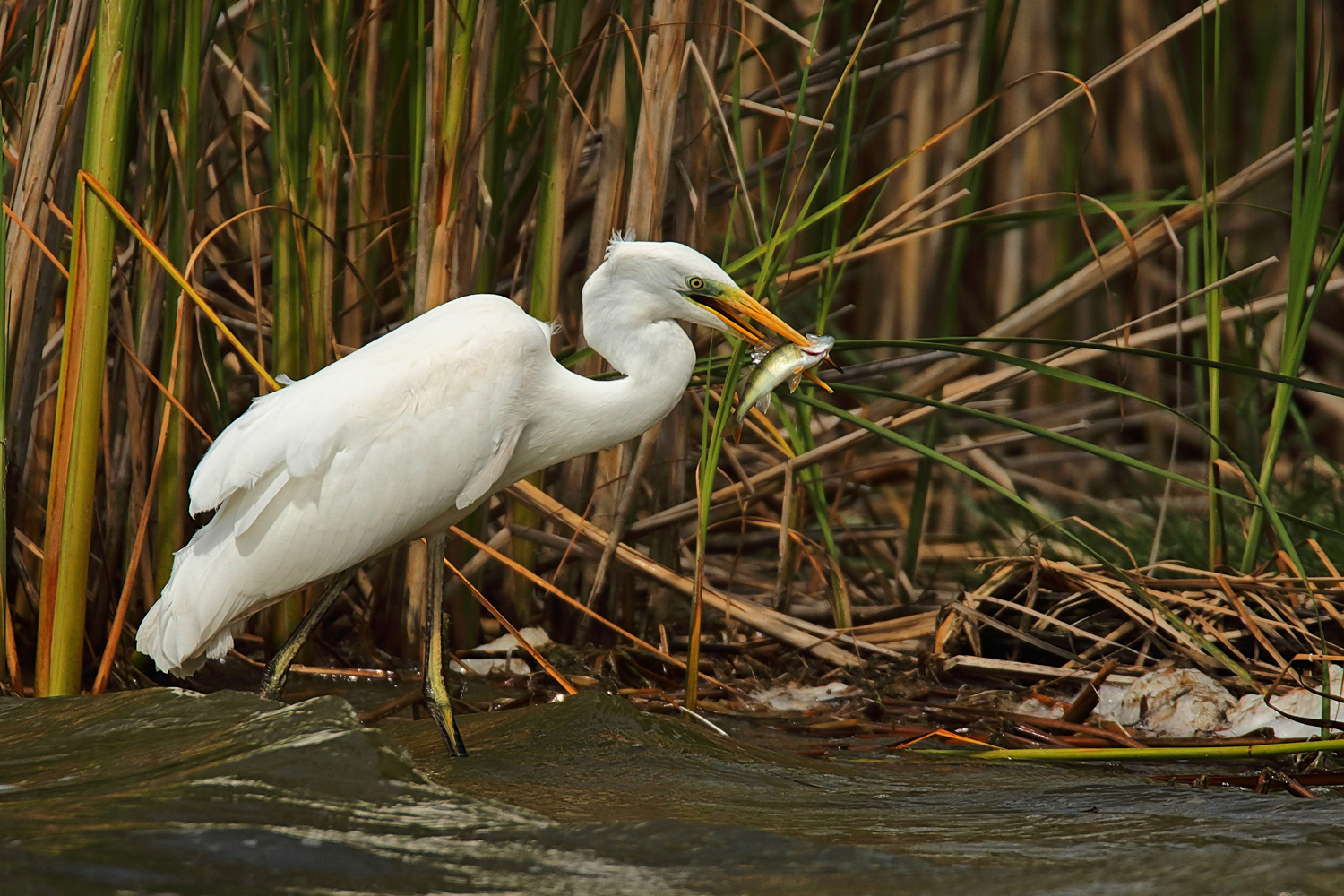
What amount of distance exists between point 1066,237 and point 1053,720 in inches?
153

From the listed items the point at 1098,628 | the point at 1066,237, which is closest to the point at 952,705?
the point at 1098,628

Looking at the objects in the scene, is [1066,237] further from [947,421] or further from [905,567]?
[905,567]

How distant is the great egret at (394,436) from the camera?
9.64 ft

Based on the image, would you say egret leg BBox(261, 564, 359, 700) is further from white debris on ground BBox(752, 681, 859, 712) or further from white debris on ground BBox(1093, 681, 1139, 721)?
white debris on ground BBox(1093, 681, 1139, 721)

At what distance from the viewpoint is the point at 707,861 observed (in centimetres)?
196

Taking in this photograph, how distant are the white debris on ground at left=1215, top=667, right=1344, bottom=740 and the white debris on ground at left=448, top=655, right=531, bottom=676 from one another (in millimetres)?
1928

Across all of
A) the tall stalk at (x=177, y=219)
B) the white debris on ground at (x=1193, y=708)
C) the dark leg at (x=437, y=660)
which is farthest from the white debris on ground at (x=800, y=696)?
the tall stalk at (x=177, y=219)

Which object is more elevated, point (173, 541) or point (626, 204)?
point (626, 204)

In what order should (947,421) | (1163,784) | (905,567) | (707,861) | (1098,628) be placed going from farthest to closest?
(947,421) < (905,567) < (1098,628) < (1163,784) < (707,861)

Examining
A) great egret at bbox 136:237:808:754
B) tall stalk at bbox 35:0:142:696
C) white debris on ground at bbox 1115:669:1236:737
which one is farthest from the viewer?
white debris on ground at bbox 1115:669:1236:737

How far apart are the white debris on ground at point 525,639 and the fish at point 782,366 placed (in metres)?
1.31

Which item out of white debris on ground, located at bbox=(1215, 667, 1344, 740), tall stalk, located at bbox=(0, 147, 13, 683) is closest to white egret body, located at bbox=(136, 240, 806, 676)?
tall stalk, located at bbox=(0, 147, 13, 683)

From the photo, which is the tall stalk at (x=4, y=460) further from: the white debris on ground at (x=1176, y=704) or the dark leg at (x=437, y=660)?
the white debris on ground at (x=1176, y=704)

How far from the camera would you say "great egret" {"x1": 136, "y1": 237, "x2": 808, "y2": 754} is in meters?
2.94
